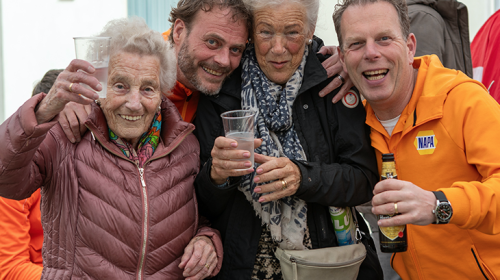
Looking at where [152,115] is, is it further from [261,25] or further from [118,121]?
[261,25]

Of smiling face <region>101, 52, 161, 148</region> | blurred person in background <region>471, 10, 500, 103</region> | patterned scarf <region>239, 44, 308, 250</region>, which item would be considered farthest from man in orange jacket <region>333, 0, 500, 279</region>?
blurred person in background <region>471, 10, 500, 103</region>

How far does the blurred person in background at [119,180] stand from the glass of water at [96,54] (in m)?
0.09

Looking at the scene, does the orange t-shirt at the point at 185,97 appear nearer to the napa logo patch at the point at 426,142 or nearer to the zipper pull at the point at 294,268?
the zipper pull at the point at 294,268

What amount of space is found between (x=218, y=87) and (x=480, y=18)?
4815mm

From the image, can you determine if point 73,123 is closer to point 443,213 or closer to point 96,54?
point 96,54

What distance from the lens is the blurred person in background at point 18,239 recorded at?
249 cm

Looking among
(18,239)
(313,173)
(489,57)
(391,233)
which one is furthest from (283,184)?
(489,57)

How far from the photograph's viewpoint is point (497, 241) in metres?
2.08

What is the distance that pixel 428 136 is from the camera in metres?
2.21

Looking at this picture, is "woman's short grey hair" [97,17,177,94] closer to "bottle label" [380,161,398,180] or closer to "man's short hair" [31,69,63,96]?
"man's short hair" [31,69,63,96]

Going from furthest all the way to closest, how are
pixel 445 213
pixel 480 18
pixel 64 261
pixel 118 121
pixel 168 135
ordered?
pixel 480 18 → pixel 168 135 → pixel 118 121 → pixel 64 261 → pixel 445 213

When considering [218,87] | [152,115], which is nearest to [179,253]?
[152,115]

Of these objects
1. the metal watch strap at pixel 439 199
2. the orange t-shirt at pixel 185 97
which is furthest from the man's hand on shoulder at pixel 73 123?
the metal watch strap at pixel 439 199

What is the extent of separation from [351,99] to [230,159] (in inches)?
34.9
